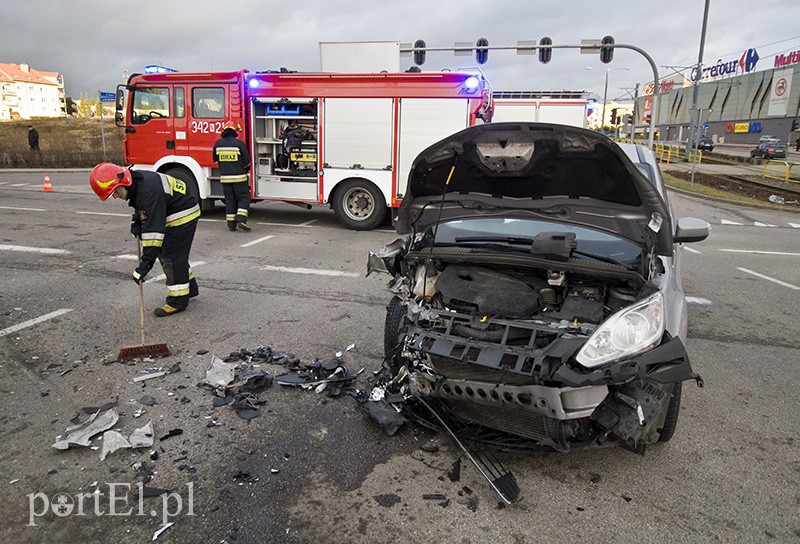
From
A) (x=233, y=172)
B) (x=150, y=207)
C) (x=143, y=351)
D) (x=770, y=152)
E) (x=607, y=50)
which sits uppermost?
(x=607, y=50)

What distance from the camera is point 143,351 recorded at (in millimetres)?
4297

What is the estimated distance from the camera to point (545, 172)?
11.7ft

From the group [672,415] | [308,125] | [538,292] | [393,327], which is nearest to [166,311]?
[393,327]

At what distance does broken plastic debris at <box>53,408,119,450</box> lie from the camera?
307 cm

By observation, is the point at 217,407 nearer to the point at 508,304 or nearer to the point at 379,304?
the point at 508,304

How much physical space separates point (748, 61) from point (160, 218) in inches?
3012

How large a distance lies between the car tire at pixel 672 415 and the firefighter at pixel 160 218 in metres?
4.14

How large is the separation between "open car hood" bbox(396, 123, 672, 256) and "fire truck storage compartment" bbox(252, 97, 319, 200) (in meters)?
7.17

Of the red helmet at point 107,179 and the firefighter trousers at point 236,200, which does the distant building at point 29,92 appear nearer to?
the firefighter trousers at point 236,200

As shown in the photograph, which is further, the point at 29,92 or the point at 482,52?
the point at 29,92

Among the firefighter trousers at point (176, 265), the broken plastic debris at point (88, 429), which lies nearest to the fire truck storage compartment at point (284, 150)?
the firefighter trousers at point (176, 265)

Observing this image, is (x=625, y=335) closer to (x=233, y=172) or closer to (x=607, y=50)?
(x=233, y=172)

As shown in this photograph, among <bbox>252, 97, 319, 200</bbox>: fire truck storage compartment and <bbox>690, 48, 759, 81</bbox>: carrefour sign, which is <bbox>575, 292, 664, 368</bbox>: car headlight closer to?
<bbox>252, 97, 319, 200</bbox>: fire truck storage compartment

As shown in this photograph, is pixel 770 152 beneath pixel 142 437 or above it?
above
